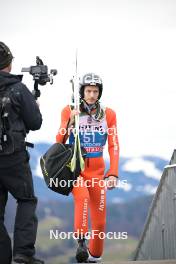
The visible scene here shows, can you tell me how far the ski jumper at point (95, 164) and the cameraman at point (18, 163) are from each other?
1.49 m

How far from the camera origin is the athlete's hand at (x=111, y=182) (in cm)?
661

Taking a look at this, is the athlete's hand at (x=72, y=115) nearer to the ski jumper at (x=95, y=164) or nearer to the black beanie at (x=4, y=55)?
the ski jumper at (x=95, y=164)

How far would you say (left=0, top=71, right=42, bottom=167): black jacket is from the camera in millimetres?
5082

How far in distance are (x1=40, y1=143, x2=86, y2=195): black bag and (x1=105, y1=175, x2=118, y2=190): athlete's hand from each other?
1.50ft

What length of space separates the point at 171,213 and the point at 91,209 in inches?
214

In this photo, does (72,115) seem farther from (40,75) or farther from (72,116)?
(40,75)

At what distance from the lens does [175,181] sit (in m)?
11.6

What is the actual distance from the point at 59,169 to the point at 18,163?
4.38ft

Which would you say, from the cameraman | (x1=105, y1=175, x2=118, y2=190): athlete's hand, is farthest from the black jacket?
(x1=105, y1=175, x2=118, y2=190): athlete's hand

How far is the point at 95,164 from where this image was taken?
270 inches

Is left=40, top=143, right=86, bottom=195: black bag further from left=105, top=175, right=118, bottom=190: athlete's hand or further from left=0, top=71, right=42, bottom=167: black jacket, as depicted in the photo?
left=0, top=71, right=42, bottom=167: black jacket

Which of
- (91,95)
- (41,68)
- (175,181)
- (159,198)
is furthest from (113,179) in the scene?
(159,198)

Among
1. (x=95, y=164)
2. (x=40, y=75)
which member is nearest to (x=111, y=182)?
(x=95, y=164)

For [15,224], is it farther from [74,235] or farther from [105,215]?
[105,215]
